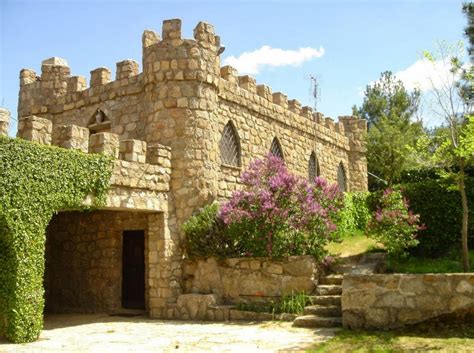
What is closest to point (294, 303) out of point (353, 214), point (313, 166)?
point (353, 214)

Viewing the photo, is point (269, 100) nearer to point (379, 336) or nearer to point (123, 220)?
point (123, 220)

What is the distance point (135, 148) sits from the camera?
1115cm

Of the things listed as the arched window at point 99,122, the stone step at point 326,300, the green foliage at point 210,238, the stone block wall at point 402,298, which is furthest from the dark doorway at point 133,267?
the stone block wall at point 402,298

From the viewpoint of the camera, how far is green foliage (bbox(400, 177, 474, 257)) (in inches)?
454

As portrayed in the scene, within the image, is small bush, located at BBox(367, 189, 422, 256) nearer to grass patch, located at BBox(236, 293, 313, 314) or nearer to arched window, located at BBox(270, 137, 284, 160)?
grass patch, located at BBox(236, 293, 313, 314)

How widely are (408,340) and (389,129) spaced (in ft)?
66.9

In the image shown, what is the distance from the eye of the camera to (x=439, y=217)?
11648 millimetres

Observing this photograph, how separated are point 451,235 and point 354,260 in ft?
7.29

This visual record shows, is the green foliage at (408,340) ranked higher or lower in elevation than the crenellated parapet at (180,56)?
lower

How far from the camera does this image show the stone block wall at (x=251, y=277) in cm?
1073

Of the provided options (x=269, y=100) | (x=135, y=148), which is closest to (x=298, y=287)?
(x=135, y=148)

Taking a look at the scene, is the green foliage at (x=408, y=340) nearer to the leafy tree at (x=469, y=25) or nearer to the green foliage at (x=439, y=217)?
the green foliage at (x=439, y=217)

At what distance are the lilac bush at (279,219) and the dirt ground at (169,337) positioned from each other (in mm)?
1789

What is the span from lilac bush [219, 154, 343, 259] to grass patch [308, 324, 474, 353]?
9.79ft
